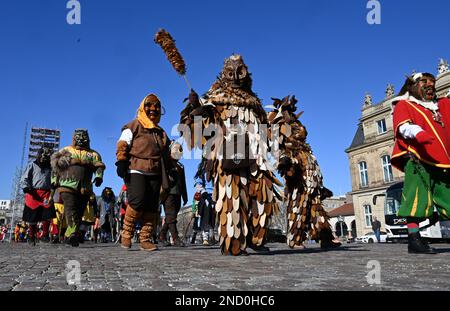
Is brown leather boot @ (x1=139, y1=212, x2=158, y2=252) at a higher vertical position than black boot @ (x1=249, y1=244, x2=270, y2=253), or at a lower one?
higher

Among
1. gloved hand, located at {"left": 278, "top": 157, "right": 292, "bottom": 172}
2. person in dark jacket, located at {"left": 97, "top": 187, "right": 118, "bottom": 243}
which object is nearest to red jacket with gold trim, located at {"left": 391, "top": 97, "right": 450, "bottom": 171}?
gloved hand, located at {"left": 278, "top": 157, "right": 292, "bottom": 172}

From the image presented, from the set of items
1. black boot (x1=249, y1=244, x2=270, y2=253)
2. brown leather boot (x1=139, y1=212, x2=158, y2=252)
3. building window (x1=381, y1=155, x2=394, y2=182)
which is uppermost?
building window (x1=381, y1=155, x2=394, y2=182)

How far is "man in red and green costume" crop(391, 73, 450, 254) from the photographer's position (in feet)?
14.9

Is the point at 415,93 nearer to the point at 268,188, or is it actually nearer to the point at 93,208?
the point at 268,188

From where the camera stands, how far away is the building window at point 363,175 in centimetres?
4078

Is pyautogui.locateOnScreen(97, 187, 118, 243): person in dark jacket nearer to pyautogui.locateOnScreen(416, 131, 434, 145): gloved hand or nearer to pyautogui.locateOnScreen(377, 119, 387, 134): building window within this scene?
pyautogui.locateOnScreen(416, 131, 434, 145): gloved hand

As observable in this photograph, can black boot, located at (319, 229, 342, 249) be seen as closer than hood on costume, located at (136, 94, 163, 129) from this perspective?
No

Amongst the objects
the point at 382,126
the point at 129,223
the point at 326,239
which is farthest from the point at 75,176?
the point at 382,126

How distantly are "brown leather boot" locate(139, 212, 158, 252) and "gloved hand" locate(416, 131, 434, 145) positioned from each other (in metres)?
3.97

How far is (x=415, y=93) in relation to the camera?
5125 millimetres
